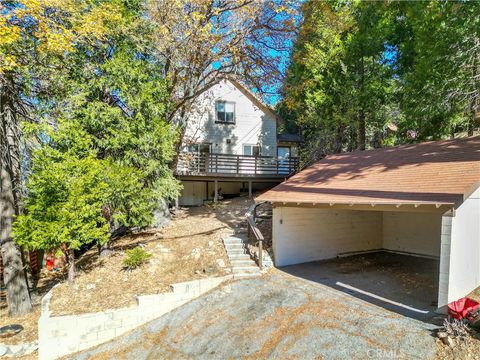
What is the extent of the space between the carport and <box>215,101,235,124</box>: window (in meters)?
10.0

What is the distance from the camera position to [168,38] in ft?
37.2

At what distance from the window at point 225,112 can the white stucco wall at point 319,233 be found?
12.0 meters

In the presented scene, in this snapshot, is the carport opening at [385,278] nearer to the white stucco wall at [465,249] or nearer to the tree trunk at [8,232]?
the white stucco wall at [465,249]

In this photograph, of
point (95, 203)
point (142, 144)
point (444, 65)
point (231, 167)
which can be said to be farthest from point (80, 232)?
point (444, 65)

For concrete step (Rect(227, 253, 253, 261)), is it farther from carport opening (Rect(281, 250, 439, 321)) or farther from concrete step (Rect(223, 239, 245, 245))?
carport opening (Rect(281, 250, 439, 321))

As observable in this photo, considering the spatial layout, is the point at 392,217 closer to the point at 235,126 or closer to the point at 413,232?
the point at 413,232

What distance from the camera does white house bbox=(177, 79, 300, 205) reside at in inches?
739

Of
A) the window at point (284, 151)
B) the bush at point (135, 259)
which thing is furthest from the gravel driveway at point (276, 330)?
the window at point (284, 151)

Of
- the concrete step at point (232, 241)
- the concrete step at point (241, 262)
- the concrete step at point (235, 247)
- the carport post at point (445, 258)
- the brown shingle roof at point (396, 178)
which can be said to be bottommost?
the concrete step at point (241, 262)

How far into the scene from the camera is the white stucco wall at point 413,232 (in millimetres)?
11148

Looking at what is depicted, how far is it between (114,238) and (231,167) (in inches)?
363

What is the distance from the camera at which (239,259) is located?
998cm

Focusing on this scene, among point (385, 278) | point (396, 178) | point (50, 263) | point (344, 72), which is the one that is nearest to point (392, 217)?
point (385, 278)

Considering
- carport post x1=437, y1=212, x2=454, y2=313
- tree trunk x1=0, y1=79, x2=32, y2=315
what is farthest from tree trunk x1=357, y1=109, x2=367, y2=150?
tree trunk x1=0, y1=79, x2=32, y2=315
